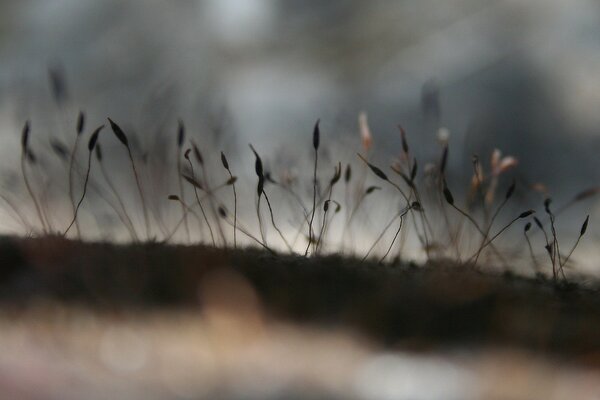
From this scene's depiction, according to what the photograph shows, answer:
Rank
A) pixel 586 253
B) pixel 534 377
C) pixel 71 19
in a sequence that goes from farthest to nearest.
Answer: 1. pixel 71 19
2. pixel 586 253
3. pixel 534 377

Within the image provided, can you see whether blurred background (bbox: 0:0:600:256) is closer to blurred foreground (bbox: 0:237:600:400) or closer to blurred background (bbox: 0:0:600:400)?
blurred background (bbox: 0:0:600:400)

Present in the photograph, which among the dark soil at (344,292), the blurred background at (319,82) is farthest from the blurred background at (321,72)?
the dark soil at (344,292)

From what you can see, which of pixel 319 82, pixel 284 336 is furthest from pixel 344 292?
pixel 319 82

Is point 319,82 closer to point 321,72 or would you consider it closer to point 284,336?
point 321,72

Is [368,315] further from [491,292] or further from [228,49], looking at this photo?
[228,49]

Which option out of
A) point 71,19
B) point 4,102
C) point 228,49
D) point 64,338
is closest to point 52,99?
point 4,102

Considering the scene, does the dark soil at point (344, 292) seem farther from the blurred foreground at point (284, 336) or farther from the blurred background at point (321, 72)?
the blurred background at point (321, 72)

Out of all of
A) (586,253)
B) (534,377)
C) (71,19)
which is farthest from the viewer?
(71,19)

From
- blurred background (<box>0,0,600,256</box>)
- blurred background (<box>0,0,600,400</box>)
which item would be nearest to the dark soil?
blurred background (<box>0,0,600,400</box>)
